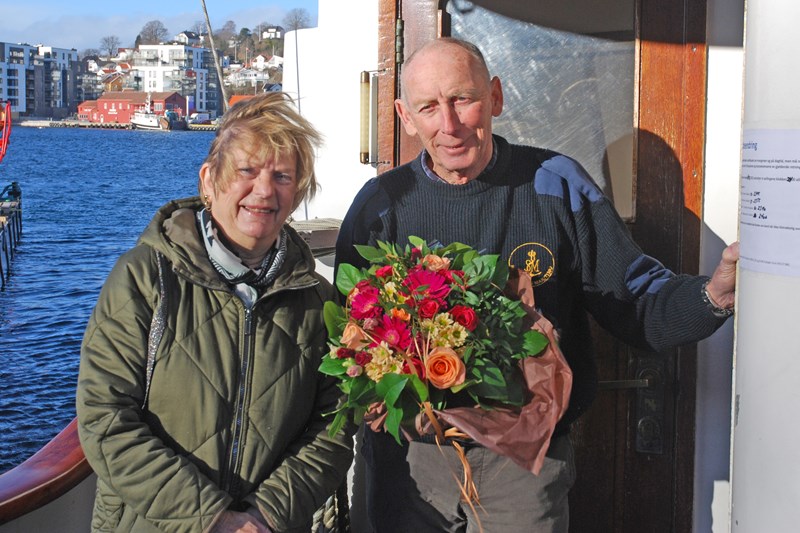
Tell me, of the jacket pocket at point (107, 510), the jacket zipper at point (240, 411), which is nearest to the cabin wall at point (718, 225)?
the jacket zipper at point (240, 411)

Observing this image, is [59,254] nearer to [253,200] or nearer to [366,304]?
[253,200]

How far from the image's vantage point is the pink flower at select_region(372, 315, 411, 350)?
2193mm

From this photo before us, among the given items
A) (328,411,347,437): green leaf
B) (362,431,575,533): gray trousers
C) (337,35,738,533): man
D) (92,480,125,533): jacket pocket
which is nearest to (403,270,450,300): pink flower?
(328,411,347,437): green leaf

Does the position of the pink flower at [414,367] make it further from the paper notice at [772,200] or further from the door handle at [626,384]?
the door handle at [626,384]

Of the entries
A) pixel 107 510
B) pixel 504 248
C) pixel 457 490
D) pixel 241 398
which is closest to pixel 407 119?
pixel 504 248

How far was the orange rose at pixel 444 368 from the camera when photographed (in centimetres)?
212

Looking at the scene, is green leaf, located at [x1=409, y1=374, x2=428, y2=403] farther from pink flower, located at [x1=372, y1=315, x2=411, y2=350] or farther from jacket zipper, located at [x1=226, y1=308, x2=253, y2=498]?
jacket zipper, located at [x1=226, y1=308, x2=253, y2=498]

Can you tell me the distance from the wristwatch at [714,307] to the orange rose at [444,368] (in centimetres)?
75

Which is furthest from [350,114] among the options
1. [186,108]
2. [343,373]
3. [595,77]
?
[186,108]

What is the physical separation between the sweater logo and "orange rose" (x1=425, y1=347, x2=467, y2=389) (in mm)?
582

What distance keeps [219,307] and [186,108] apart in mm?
142114

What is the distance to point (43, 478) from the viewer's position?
10.0ft

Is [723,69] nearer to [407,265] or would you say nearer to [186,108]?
[407,265]

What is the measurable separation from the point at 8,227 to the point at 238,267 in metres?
34.8
